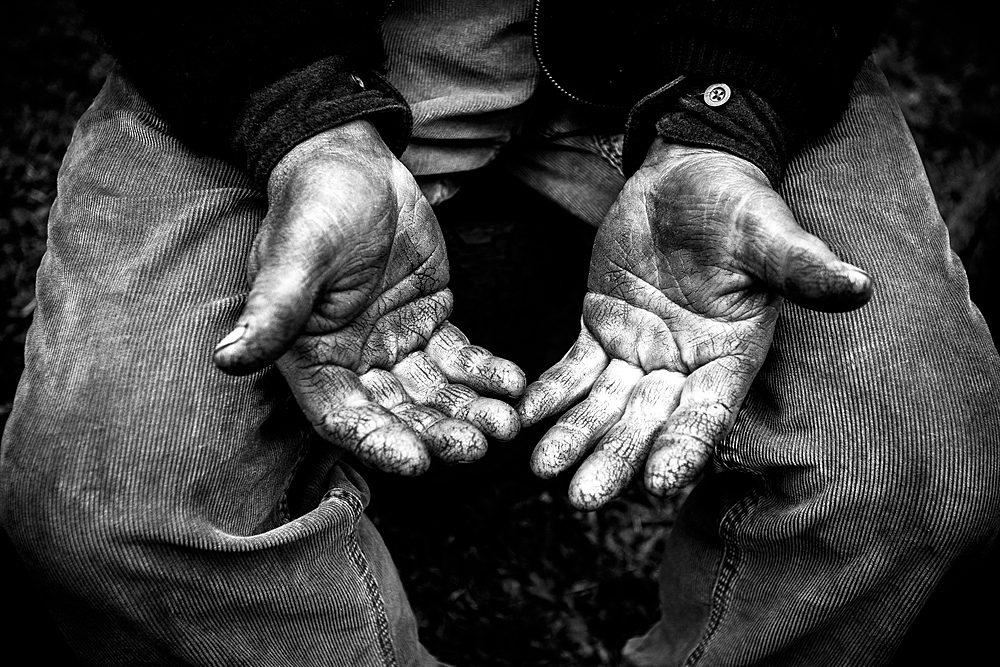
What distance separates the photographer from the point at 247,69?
123cm

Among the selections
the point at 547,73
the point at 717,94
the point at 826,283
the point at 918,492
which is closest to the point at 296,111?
the point at 547,73

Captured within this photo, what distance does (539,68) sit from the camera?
4.95 feet

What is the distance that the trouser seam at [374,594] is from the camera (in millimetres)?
1294

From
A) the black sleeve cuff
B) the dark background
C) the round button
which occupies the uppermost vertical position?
the round button

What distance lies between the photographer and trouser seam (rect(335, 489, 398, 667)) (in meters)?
1.29

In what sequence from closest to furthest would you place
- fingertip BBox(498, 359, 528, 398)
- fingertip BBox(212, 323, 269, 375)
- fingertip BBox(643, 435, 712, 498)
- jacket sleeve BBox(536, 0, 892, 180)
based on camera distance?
1. fingertip BBox(212, 323, 269, 375)
2. fingertip BBox(643, 435, 712, 498)
3. fingertip BBox(498, 359, 528, 398)
4. jacket sleeve BBox(536, 0, 892, 180)

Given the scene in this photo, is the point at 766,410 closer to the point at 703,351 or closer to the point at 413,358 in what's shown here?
the point at 703,351

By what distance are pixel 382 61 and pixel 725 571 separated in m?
1.04

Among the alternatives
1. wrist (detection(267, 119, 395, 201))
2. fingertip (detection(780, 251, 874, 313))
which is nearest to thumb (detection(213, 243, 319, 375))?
wrist (detection(267, 119, 395, 201))

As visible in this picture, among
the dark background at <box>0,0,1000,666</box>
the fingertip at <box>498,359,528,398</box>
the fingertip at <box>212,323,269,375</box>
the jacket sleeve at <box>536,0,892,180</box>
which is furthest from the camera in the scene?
the dark background at <box>0,0,1000,666</box>

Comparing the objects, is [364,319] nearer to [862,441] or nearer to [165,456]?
[165,456]

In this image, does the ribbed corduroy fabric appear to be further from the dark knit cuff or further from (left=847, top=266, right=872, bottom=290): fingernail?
the dark knit cuff

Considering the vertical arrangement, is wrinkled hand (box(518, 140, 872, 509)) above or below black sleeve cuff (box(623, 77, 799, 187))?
below

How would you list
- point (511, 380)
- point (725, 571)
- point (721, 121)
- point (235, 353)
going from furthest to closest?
point (725, 571) → point (721, 121) → point (511, 380) → point (235, 353)
